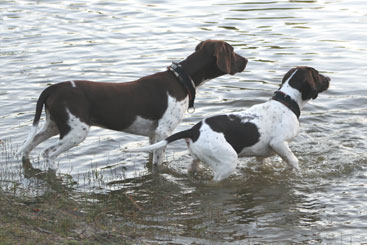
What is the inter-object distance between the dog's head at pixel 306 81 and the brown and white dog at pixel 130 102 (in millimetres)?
861

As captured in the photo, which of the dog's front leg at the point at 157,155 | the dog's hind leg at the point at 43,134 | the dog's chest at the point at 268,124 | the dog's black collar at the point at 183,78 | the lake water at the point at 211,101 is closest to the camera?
the lake water at the point at 211,101

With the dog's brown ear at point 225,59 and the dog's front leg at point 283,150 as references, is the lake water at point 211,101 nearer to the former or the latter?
the dog's front leg at point 283,150

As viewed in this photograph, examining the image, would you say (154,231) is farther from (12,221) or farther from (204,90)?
(204,90)

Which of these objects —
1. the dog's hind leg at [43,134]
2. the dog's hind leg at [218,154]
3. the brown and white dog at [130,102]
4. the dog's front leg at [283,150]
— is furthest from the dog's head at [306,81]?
the dog's hind leg at [43,134]

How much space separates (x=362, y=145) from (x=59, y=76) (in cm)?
643

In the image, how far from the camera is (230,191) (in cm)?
906

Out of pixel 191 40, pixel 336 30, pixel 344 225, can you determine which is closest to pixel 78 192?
pixel 344 225

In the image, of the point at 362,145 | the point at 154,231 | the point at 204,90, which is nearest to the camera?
the point at 154,231

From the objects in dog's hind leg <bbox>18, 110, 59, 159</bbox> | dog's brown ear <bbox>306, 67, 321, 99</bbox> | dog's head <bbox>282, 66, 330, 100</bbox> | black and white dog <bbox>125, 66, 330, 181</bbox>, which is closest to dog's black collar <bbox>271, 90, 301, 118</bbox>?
black and white dog <bbox>125, 66, 330, 181</bbox>

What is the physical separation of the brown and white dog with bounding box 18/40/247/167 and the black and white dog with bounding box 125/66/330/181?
2.35 feet

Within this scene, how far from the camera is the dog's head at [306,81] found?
8.96 meters

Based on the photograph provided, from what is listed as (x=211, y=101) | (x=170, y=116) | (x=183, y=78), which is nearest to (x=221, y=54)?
(x=183, y=78)

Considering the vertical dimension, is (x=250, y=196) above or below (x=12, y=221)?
below

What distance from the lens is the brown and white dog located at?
866 cm
